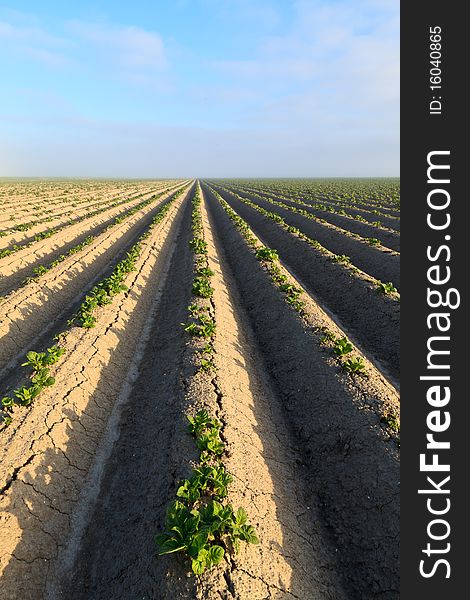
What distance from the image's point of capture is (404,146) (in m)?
4.86

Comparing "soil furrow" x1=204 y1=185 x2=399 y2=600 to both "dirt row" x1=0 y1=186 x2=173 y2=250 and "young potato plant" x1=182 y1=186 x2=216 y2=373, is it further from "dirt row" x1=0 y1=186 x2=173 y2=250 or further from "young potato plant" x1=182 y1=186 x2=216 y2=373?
"dirt row" x1=0 y1=186 x2=173 y2=250

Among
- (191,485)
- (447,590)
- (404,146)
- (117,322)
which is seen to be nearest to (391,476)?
(447,590)

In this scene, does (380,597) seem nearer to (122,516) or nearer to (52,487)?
(122,516)

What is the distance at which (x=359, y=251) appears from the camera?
22391mm

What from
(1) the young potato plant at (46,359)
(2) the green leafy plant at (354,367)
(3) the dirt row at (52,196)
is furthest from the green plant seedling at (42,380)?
(3) the dirt row at (52,196)

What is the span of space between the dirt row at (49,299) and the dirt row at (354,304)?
11.9 meters

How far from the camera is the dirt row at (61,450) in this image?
5.75 metres

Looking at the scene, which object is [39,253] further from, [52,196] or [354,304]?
[52,196]

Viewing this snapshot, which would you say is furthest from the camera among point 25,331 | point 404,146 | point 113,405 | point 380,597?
point 25,331

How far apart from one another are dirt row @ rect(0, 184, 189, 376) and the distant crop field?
89 millimetres

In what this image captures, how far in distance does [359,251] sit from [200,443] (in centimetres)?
1888

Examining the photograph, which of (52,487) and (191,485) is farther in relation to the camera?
(52,487)

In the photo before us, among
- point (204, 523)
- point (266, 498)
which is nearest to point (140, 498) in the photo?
point (204, 523)

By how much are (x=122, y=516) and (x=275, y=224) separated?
27678 millimetres
